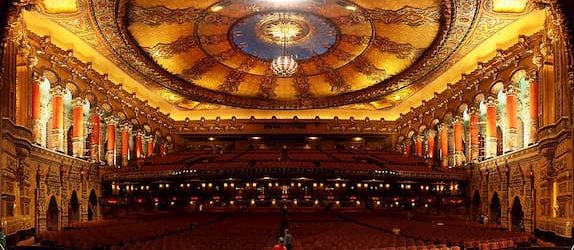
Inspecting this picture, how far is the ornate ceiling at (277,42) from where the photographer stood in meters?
16.3

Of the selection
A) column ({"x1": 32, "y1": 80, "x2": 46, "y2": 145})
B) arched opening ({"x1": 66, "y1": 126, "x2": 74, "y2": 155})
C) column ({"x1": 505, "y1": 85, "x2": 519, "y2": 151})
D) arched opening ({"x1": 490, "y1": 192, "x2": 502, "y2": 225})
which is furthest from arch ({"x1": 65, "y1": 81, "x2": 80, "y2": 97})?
arched opening ({"x1": 490, "y1": 192, "x2": 502, "y2": 225})

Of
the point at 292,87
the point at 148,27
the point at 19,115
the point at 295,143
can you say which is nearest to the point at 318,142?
the point at 295,143

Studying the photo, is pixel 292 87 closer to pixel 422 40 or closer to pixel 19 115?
pixel 422 40

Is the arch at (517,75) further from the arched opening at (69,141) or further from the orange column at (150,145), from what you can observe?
the orange column at (150,145)

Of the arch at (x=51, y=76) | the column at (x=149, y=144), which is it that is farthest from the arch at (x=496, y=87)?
the column at (x=149, y=144)

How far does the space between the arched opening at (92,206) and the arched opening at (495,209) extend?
1336 centimetres

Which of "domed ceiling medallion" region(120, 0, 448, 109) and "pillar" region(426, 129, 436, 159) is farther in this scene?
"pillar" region(426, 129, 436, 159)

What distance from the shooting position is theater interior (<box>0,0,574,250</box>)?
13.2 metres

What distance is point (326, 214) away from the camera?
62.6 feet

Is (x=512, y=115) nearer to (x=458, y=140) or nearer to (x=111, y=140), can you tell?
(x=458, y=140)

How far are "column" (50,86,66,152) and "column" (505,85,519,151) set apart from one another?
13566mm

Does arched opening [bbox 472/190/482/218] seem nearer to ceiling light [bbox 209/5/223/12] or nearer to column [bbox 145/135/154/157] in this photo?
ceiling light [bbox 209/5/223/12]

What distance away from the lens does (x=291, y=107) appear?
29.6 m

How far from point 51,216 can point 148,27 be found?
20.6 feet
